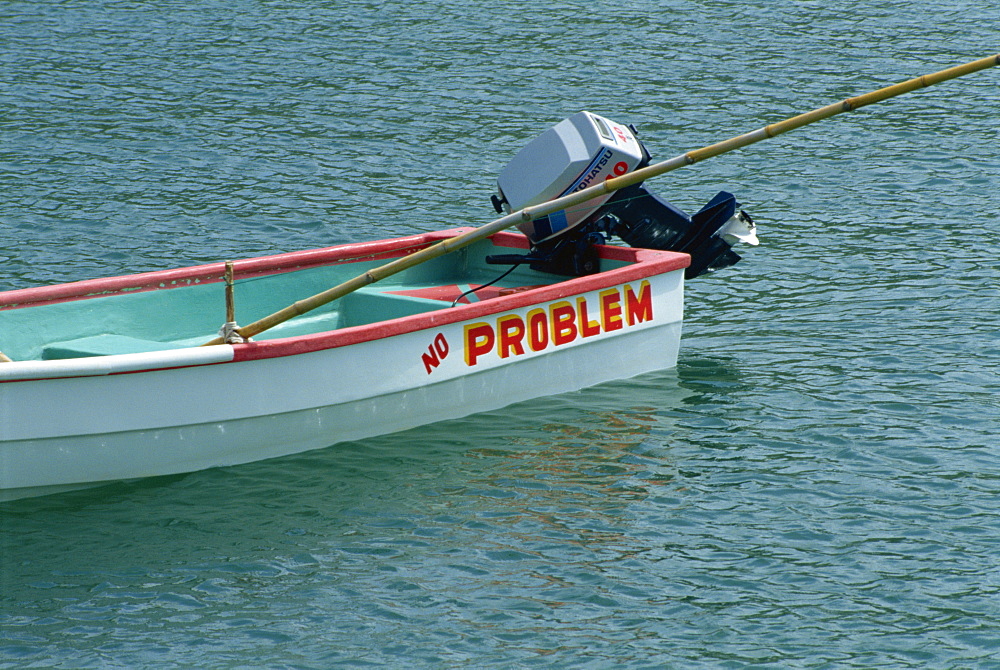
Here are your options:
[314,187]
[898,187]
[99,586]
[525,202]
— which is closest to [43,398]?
[99,586]

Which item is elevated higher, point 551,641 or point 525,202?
point 525,202

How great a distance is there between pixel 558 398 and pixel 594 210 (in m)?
1.41

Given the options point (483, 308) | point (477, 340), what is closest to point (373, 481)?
point (477, 340)

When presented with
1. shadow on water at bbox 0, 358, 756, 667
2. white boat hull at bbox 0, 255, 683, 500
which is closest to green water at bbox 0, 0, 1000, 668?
shadow on water at bbox 0, 358, 756, 667

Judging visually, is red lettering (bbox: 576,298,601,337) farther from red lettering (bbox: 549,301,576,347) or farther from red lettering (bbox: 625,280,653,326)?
red lettering (bbox: 625,280,653,326)

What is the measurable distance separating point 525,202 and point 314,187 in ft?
18.7

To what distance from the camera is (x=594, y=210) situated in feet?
33.6

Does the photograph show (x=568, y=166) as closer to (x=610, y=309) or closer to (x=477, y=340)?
(x=610, y=309)

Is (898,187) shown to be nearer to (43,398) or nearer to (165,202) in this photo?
(165,202)

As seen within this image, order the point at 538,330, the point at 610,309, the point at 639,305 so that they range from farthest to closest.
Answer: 1. the point at 639,305
2. the point at 610,309
3. the point at 538,330

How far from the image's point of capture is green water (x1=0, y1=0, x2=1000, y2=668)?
707 centimetres

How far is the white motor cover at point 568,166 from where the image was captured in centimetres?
1003

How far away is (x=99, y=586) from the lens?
7.39 meters

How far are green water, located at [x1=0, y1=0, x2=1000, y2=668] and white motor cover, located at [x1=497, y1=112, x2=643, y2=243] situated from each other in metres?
1.32
